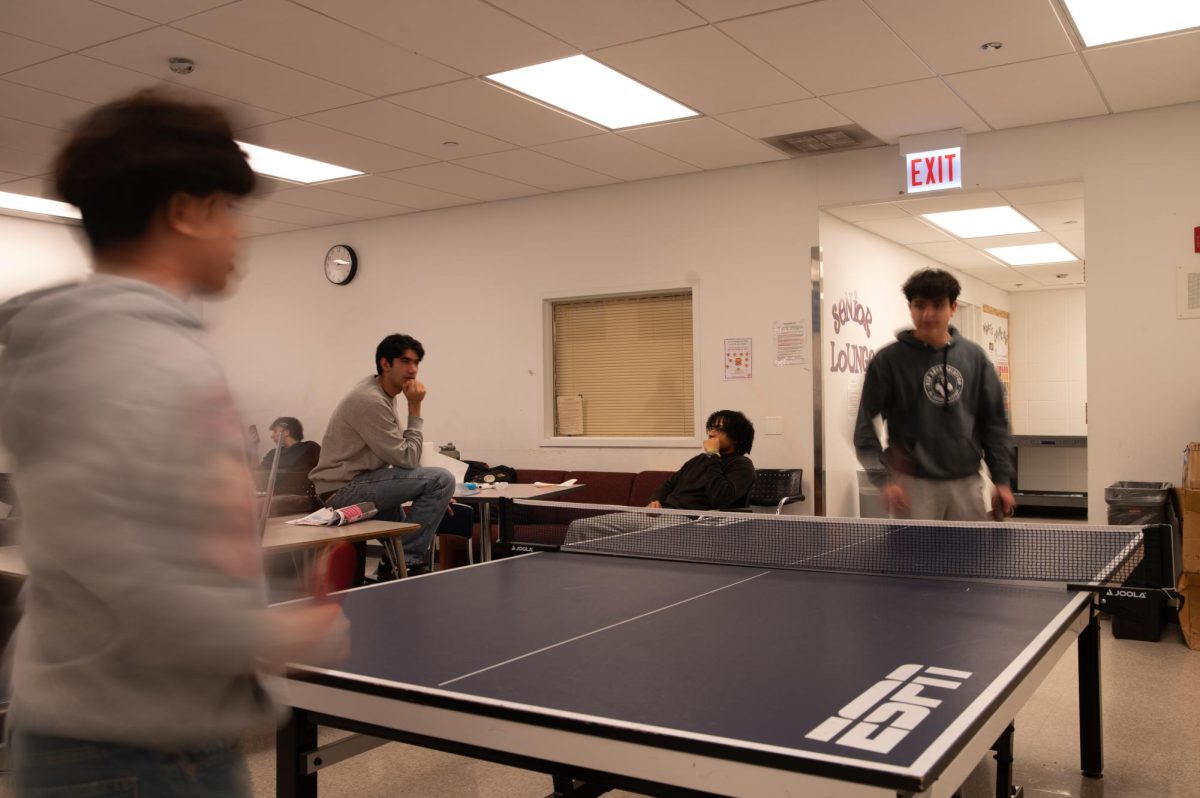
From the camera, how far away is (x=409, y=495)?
4754mm

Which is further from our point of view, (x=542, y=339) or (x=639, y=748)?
(x=542, y=339)

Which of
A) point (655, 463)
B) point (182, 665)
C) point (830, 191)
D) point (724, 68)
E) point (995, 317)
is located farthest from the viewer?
point (995, 317)

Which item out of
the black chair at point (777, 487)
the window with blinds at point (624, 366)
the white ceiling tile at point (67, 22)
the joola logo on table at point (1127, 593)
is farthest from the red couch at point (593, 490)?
the joola logo on table at point (1127, 593)

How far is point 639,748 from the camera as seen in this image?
55.4 inches

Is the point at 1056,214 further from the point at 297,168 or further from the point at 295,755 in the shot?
the point at 295,755

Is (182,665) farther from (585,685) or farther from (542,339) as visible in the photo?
(542,339)

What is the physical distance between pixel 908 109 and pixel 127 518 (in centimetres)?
547

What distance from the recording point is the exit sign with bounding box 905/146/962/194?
6039mm

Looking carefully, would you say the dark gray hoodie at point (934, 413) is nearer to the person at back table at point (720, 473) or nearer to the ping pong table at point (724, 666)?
the ping pong table at point (724, 666)

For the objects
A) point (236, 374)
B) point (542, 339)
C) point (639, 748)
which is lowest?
point (639, 748)

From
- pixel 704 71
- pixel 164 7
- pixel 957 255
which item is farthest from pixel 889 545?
pixel 957 255

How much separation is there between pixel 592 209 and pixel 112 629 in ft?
22.4

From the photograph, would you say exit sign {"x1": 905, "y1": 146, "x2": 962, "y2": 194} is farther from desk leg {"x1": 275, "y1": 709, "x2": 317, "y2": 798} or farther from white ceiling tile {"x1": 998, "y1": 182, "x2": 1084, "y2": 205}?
desk leg {"x1": 275, "y1": 709, "x2": 317, "y2": 798}

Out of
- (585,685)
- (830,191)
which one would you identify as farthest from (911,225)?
(585,685)
